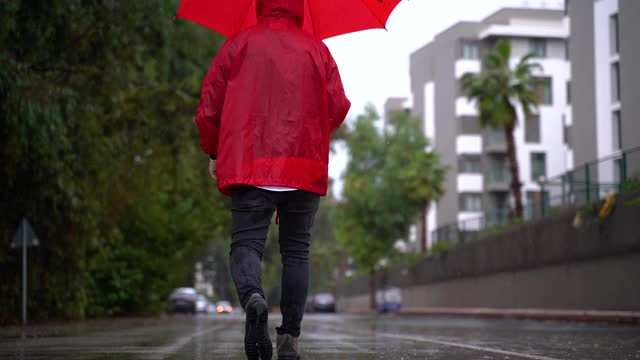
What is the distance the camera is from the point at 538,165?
83.3 m

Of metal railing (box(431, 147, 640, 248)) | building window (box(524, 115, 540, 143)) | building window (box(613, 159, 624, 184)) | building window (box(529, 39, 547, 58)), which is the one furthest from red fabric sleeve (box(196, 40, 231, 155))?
building window (box(524, 115, 540, 143))

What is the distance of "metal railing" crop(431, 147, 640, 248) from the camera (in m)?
26.2

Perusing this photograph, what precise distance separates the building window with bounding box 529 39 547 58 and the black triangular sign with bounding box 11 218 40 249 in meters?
70.4

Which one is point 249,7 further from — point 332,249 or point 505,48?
point 332,249

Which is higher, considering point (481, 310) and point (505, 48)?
point (505, 48)

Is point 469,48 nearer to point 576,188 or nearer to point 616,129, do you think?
point 616,129

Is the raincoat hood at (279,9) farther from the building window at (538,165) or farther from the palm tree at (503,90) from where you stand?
the building window at (538,165)

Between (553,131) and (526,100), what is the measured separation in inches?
1311

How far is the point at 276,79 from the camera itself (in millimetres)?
5594

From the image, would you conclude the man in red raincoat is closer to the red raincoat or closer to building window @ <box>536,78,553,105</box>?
the red raincoat

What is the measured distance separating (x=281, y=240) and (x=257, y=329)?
0.67m

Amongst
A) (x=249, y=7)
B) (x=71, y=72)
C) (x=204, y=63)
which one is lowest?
(x=249, y=7)

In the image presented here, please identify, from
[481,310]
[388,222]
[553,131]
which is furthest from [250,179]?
[553,131]

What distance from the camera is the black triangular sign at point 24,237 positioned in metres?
16.4
